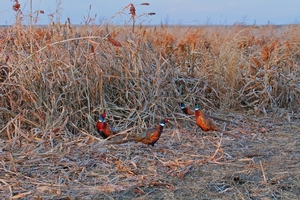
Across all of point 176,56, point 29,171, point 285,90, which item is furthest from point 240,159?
point 176,56

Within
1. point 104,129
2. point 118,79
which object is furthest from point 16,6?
point 104,129

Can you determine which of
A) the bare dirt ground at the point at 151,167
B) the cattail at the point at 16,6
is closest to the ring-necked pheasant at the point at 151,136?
the bare dirt ground at the point at 151,167

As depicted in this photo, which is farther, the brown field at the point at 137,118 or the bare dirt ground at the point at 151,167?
the brown field at the point at 137,118

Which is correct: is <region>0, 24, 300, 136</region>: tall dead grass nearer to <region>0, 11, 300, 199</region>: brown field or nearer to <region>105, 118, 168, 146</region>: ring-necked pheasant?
<region>0, 11, 300, 199</region>: brown field

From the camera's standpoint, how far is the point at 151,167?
2.55 metres

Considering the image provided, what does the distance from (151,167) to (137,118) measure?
102 centimetres

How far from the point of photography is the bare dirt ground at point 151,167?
2.21 m

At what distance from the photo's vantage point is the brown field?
2318mm

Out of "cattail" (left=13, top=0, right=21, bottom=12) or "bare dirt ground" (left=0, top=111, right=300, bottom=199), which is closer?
"bare dirt ground" (left=0, top=111, right=300, bottom=199)

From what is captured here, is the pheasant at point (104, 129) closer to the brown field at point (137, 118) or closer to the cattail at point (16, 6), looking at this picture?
the brown field at point (137, 118)

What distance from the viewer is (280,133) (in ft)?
11.6

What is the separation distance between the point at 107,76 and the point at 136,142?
34.6 inches

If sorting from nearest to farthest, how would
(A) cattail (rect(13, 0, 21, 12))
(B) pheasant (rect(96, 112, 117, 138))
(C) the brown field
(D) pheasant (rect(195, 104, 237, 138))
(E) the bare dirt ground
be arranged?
(E) the bare dirt ground → (C) the brown field → (B) pheasant (rect(96, 112, 117, 138)) → (D) pheasant (rect(195, 104, 237, 138)) → (A) cattail (rect(13, 0, 21, 12))

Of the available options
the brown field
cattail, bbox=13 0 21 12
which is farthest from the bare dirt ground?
cattail, bbox=13 0 21 12
